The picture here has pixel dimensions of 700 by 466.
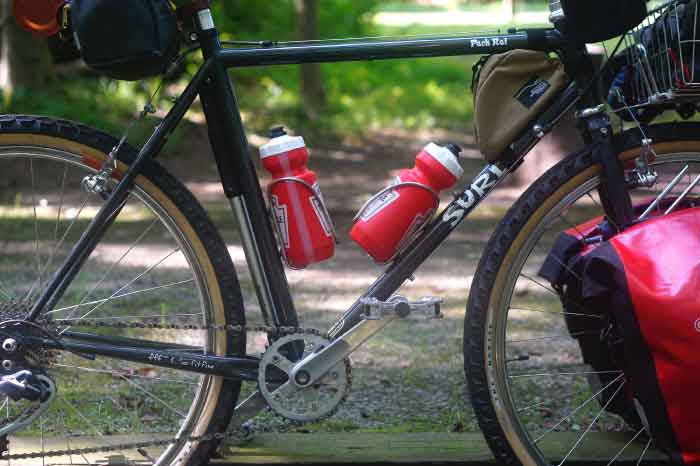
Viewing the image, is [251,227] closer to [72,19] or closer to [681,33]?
[72,19]

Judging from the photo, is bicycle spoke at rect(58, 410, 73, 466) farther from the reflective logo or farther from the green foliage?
the green foliage

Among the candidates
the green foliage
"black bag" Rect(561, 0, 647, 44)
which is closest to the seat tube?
"black bag" Rect(561, 0, 647, 44)

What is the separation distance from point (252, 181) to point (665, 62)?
1.11 m

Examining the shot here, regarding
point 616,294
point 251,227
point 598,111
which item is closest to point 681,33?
point 598,111

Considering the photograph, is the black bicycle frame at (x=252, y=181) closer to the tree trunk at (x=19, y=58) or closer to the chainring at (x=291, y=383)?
the chainring at (x=291, y=383)

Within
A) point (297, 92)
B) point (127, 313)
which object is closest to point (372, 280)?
point (127, 313)

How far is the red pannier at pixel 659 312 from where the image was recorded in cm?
258

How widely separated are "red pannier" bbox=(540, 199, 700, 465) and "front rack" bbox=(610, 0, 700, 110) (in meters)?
0.32

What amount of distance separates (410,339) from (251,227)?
1.84m

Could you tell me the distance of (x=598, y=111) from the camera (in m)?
2.75

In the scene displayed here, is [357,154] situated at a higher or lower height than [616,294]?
higher

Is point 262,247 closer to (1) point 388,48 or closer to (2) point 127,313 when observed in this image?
(1) point 388,48

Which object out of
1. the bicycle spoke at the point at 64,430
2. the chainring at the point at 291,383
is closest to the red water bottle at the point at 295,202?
Answer: the chainring at the point at 291,383

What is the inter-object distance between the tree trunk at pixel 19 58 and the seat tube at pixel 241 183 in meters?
6.49
